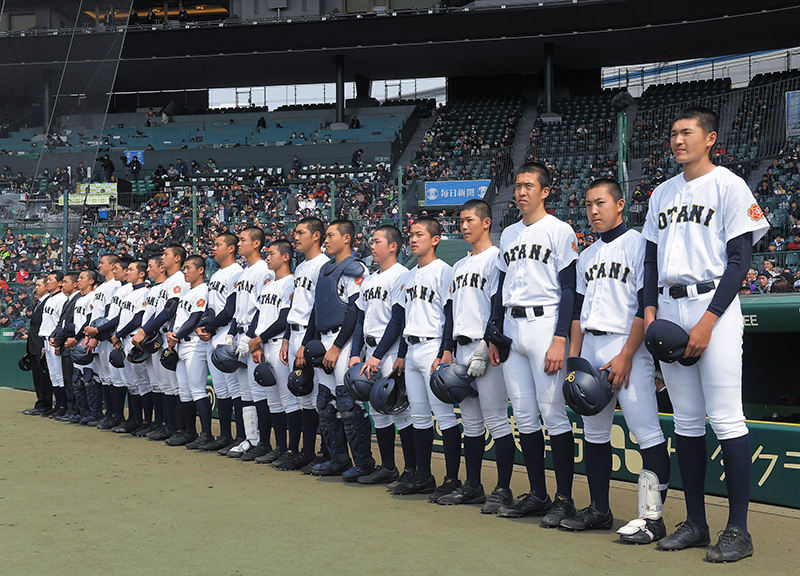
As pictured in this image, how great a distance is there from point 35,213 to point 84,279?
8.06ft

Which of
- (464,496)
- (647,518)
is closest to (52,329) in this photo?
(464,496)

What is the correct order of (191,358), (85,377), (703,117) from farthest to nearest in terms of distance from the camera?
(85,377) < (191,358) < (703,117)

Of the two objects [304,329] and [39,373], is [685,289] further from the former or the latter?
[39,373]

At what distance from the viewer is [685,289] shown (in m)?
3.94

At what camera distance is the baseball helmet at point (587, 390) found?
4148 millimetres

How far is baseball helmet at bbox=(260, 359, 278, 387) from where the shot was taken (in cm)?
667

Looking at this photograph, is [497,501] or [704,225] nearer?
[704,225]

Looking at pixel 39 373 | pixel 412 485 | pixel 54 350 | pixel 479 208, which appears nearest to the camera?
pixel 479 208

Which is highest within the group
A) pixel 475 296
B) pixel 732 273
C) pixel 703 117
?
pixel 703 117

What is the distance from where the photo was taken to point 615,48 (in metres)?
30.6

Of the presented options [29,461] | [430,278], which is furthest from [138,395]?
[430,278]

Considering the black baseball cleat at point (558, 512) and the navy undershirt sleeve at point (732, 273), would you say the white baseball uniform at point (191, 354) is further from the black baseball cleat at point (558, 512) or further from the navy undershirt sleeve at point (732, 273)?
the navy undershirt sleeve at point (732, 273)

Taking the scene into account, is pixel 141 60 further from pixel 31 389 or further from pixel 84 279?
pixel 84 279

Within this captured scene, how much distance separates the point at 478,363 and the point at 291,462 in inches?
90.4
